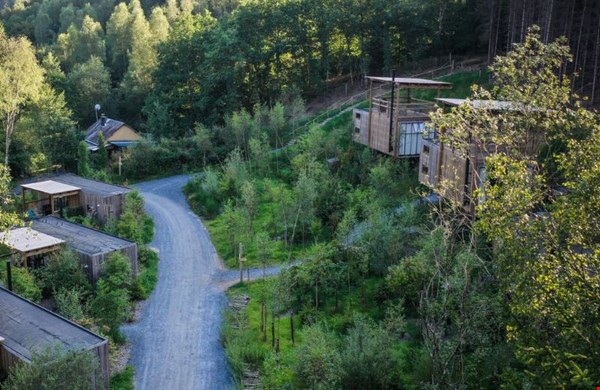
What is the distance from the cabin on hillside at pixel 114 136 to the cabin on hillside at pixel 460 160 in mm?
28406

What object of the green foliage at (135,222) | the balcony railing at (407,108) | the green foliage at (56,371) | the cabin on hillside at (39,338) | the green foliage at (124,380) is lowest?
the green foliage at (124,380)

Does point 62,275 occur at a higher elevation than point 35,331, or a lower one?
lower

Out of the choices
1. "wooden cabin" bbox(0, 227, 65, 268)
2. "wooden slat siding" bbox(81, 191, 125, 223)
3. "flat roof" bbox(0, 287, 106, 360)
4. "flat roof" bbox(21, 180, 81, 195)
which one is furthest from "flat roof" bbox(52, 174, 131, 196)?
"flat roof" bbox(0, 287, 106, 360)

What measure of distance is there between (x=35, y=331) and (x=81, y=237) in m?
9.53

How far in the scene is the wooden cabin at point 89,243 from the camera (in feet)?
80.3

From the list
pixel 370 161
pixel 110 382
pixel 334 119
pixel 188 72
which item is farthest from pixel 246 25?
pixel 110 382

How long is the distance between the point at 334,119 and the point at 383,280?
2372 cm

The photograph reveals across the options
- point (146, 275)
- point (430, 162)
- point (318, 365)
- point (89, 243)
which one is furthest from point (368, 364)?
point (89, 243)

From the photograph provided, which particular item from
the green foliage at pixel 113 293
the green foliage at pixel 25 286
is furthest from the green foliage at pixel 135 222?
the green foliage at pixel 25 286

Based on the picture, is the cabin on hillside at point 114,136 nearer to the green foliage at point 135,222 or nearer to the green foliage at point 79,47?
the green foliage at point 135,222

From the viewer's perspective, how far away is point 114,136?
49469mm

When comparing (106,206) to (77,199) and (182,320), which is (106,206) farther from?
(182,320)

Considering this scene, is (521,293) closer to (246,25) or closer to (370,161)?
(370,161)

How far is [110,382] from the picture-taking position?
60.5 feet
